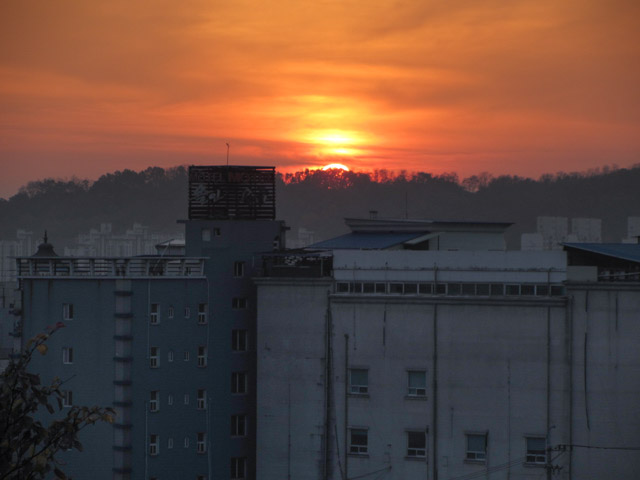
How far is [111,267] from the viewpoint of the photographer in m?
63.0

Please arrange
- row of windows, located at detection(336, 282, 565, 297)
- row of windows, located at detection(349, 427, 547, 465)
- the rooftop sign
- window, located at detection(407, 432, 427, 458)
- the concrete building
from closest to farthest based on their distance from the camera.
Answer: the concrete building, row of windows, located at detection(349, 427, 547, 465), row of windows, located at detection(336, 282, 565, 297), window, located at detection(407, 432, 427, 458), the rooftop sign

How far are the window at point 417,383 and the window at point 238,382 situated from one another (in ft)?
34.4

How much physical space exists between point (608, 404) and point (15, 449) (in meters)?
41.6

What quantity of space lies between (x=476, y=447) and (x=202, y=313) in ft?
57.8

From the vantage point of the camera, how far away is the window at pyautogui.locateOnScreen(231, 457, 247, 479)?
64.6 metres

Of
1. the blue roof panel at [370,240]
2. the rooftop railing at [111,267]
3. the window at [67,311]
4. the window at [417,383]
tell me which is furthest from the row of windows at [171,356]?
the window at [417,383]

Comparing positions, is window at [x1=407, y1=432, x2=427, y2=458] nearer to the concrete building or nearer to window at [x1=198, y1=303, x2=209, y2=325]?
the concrete building

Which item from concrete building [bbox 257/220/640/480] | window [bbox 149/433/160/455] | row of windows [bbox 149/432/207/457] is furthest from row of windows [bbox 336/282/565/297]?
window [bbox 149/433/160/455]

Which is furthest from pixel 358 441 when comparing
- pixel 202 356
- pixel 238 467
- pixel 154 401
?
pixel 154 401

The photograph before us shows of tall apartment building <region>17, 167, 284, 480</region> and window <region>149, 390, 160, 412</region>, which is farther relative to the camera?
window <region>149, 390, 160, 412</region>

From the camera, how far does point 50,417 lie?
62969mm

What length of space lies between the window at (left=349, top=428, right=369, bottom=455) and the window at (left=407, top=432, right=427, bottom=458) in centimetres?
242

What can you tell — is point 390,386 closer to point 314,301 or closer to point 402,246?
point 314,301

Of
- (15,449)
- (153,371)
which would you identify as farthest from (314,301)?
(15,449)
